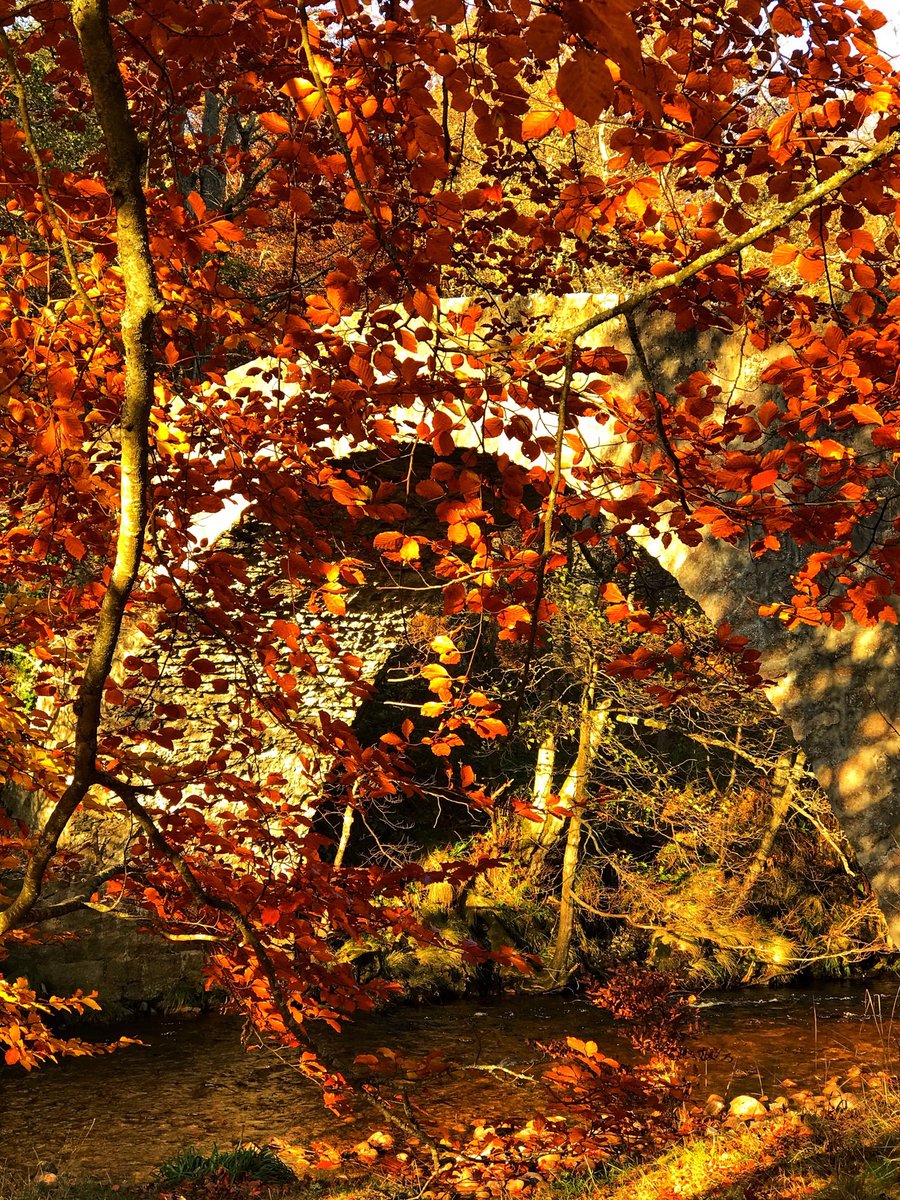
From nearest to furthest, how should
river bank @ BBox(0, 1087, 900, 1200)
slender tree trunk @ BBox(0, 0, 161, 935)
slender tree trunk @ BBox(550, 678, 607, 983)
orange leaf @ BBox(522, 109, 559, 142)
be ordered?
slender tree trunk @ BBox(0, 0, 161, 935) < orange leaf @ BBox(522, 109, 559, 142) < river bank @ BBox(0, 1087, 900, 1200) < slender tree trunk @ BBox(550, 678, 607, 983)

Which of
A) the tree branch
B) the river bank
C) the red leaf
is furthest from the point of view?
the river bank

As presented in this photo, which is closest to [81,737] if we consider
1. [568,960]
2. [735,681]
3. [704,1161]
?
[704,1161]

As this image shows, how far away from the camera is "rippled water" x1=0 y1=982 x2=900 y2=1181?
5996mm

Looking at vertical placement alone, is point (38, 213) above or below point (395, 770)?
above

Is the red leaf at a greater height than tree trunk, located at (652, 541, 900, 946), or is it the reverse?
the red leaf

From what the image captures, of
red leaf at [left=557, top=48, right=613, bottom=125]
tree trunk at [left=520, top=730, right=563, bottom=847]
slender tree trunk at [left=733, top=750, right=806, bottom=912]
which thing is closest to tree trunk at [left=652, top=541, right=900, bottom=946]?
red leaf at [left=557, top=48, right=613, bottom=125]

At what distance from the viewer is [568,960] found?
9.05 m

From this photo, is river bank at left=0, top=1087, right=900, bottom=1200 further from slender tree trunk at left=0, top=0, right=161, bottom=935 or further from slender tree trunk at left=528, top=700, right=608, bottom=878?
slender tree trunk at left=528, top=700, right=608, bottom=878

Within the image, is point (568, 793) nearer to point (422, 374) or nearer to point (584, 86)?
point (422, 374)

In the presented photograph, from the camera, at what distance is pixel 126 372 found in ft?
4.37

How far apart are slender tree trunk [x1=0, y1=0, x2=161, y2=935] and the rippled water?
196 inches

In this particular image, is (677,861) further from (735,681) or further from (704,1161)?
(704,1161)

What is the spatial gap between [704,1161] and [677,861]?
20.1 feet

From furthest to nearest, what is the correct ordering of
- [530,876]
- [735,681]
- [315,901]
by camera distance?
1. [530,876]
2. [735,681]
3. [315,901]
